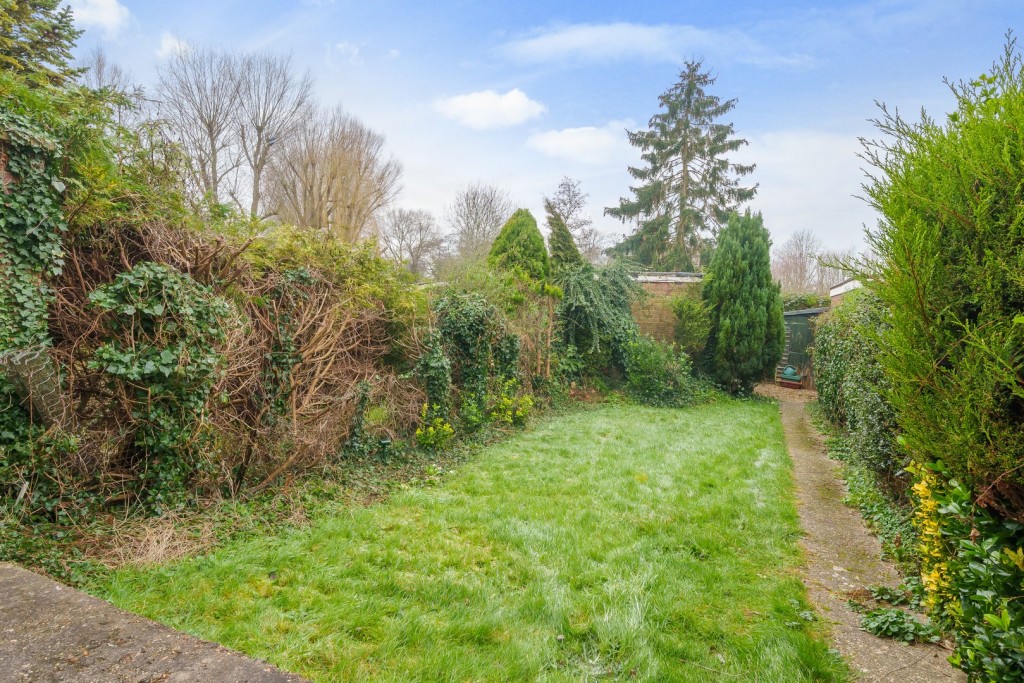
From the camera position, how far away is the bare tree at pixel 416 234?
24.2 m

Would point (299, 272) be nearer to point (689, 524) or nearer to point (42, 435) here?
point (42, 435)

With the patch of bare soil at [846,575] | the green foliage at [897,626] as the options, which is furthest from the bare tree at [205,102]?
the green foliage at [897,626]

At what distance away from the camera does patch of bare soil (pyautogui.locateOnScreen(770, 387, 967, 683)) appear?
2340 mm

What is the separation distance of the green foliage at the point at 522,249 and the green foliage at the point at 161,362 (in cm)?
672

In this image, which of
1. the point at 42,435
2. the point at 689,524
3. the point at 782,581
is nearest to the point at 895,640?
the point at 782,581

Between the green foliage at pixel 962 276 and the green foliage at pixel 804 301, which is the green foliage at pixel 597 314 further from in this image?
the green foliage at pixel 804 301

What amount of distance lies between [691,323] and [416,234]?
18.5m

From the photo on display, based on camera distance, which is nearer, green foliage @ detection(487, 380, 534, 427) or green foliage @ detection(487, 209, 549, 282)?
green foliage @ detection(487, 380, 534, 427)

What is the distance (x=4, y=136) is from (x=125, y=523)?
2.69 m

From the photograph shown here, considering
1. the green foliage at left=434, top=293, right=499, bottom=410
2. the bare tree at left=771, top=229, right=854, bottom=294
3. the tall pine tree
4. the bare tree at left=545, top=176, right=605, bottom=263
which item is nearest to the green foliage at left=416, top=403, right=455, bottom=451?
the green foliage at left=434, top=293, right=499, bottom=410

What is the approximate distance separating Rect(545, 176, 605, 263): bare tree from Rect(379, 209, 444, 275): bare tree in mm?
6761

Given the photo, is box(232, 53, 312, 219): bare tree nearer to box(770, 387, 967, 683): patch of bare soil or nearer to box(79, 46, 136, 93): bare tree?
box(79, 46, 136, 93): bare tree

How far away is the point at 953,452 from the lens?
6.35 ft

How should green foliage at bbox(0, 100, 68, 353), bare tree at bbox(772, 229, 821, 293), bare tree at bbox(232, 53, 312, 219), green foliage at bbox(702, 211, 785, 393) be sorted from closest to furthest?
green foliage at bbox(0, 100, 68, 353), green foliage at bbox(702, 211, 785, 393), bare tree at bbox(232, 53, 312, 219), bare tree at bbox(772, 229, 821, 293)
